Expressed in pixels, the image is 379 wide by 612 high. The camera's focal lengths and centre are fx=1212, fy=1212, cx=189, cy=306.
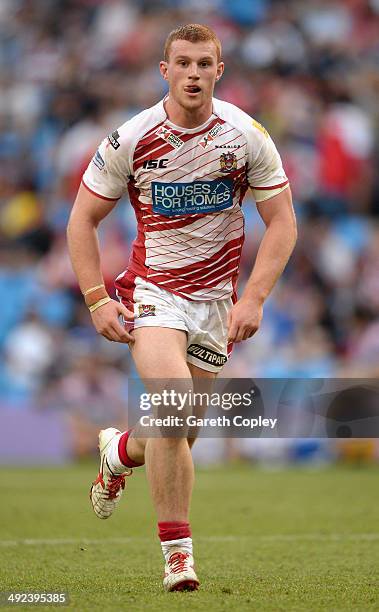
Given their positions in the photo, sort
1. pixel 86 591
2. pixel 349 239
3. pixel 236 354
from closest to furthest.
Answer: pixel 86 591 → pixel 236 354 → pixel 349 239

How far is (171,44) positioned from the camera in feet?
17.7

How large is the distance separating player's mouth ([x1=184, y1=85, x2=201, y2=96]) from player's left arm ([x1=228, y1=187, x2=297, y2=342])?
60 centimetres

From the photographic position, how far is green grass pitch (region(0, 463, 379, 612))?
5.01 metres

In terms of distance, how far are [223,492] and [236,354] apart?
3.67m

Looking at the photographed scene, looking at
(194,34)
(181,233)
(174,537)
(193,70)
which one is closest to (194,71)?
(193,70)

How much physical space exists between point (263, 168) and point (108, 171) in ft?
2.31

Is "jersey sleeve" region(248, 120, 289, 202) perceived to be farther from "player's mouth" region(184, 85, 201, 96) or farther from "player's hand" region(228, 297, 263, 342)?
"player's hand" region(228, 297, 263, 342)

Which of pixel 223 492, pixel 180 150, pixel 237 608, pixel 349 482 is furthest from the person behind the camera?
pixel 349 482

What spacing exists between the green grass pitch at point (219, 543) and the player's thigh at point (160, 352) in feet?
3.06

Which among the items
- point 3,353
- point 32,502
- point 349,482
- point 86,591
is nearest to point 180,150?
point 86,591

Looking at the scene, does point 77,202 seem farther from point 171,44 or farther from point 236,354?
point 236,354

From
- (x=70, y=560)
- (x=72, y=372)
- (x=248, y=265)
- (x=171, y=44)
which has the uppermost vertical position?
(x=248, y=265)

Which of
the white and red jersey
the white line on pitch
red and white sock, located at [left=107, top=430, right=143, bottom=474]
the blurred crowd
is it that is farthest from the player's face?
the blurred crowd

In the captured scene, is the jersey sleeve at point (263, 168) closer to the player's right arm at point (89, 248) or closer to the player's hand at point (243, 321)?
the player's hand at point (243, 321)
